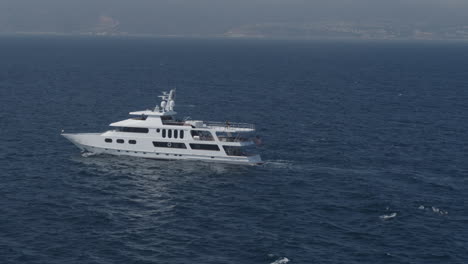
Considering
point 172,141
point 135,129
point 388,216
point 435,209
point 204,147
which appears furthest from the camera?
point 135,129

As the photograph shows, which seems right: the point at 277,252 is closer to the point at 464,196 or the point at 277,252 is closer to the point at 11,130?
the point at 464,196

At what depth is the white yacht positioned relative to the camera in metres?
75.6

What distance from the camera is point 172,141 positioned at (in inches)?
3009

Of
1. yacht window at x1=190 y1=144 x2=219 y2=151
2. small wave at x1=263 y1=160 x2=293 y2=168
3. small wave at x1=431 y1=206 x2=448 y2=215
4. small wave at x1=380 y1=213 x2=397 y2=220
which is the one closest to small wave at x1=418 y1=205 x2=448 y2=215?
small wave at x1=431 y1=206 x2=448 y2=215

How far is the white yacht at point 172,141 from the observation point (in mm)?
75562

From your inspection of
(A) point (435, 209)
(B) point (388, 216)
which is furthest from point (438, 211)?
(B) point (388, 216)

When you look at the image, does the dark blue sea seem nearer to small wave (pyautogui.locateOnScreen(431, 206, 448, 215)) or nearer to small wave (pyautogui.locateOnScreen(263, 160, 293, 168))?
small wave (pyautogui.locateOnScreen(263, 160, 293, 168))

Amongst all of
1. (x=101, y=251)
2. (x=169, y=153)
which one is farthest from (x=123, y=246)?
(x=169, y=153)

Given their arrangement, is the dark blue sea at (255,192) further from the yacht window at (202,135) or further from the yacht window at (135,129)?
the yacht window at (135,129)

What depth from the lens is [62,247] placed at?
48.3 m

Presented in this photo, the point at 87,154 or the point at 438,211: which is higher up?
the point at 87,154

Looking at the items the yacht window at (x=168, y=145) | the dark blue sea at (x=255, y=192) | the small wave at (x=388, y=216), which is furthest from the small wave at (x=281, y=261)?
the yacht window at (x=168, y=145)

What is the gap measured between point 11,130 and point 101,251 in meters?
50.4

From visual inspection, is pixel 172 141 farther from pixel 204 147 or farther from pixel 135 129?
pixel 135 129
